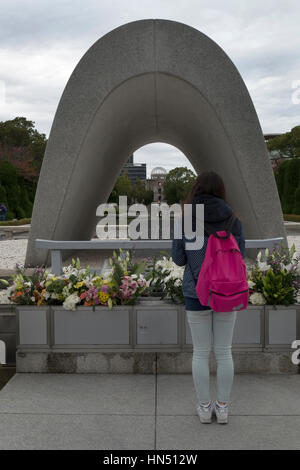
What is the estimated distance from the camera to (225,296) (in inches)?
116

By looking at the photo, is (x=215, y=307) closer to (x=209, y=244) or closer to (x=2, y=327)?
(x=209, y=244)

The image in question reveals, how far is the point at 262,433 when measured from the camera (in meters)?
3.10

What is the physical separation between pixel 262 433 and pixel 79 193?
712 cm

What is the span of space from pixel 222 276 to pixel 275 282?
1.47 m

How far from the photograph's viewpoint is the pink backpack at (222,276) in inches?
117

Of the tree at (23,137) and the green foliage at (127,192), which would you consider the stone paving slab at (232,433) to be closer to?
the tree at (23,137)

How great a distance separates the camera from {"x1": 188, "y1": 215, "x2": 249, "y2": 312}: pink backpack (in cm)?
296

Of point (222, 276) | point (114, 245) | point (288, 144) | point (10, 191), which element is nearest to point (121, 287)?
point (222, 276)

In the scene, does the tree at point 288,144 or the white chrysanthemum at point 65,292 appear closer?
the white chrysanthemum at point 65,292

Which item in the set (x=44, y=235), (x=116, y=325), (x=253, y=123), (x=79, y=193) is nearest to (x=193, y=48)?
(x=253, y=123)

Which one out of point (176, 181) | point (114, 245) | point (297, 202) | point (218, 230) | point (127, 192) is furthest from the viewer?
point (127, 192)

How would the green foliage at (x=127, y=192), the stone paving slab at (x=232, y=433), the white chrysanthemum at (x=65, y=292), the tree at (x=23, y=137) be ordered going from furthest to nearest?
the green foliage at (x=127, y=192)
the tree at (x=23, y=137)
the white chrysanthemum at (x=65, y=292)
the stone paving slab at (x=232, y=433)

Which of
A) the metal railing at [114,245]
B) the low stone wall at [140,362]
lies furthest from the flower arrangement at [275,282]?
the metal railing at [114,245]

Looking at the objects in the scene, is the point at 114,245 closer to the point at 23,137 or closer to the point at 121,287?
the point at 121,287
